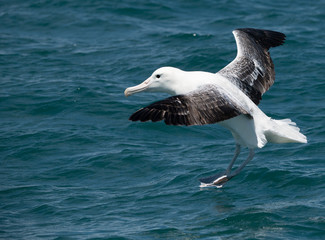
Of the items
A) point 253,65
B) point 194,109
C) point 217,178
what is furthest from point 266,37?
point 194,109

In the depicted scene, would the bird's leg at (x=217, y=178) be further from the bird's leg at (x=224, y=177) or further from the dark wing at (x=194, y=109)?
the dark wing at (x=194, y=109)

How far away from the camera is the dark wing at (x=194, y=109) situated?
32.3 feet

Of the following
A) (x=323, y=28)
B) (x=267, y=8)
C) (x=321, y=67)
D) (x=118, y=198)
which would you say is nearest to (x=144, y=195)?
(x=118, y=198)

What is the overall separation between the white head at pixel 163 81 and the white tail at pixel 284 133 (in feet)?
5.78

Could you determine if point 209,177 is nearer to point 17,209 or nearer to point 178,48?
point 17,209

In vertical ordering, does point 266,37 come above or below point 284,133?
above

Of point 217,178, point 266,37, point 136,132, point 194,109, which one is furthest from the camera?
point 136,132

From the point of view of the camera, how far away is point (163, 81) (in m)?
11.2

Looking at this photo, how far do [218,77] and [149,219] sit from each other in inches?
103

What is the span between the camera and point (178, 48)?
18812 mm

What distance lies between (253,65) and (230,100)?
201 cm

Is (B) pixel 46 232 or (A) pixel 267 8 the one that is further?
(A) pixel 267 8

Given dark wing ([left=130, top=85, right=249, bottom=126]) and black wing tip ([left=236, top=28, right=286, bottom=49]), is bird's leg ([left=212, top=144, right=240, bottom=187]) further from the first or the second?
black wing tip ([left=236, top=28, right=286, bottom=49])

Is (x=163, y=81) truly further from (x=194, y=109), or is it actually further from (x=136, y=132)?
(x=136, y=132)
